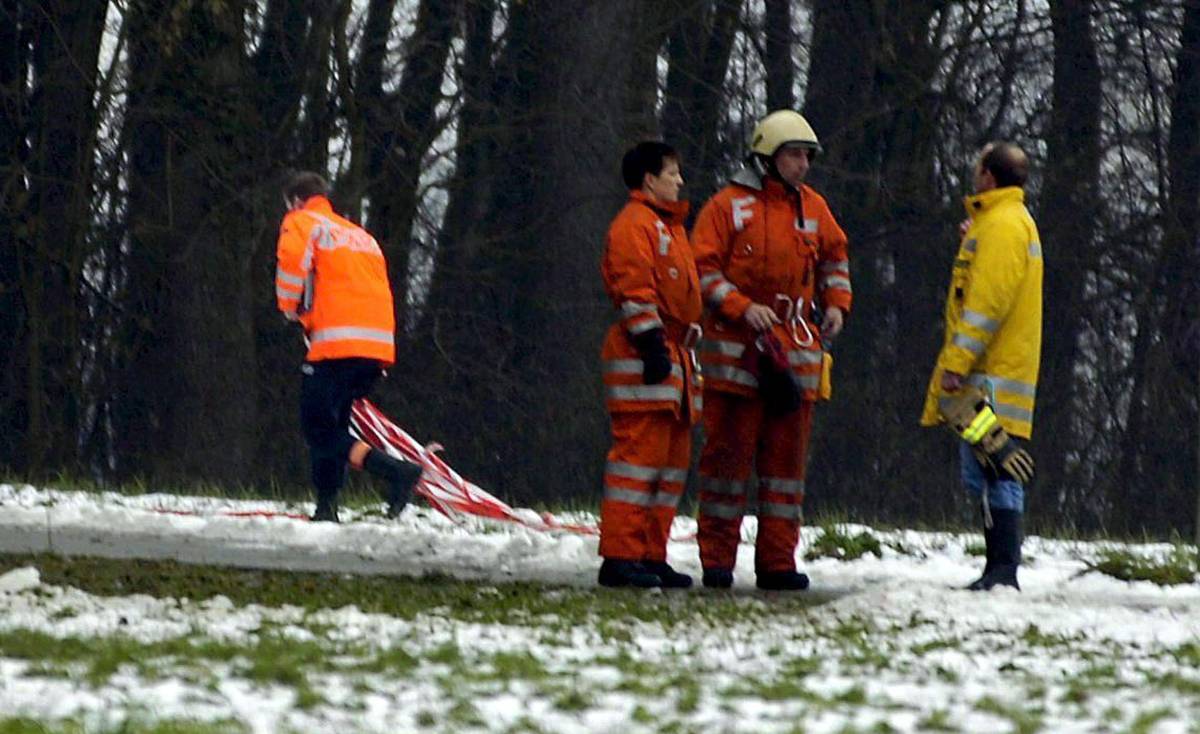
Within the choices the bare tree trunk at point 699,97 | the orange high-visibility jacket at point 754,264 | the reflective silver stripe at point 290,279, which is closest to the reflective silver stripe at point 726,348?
the orange high-visibility jacket at point 754,264

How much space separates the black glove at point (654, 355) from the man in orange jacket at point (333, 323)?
3.23 metres

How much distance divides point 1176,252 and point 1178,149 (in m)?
1.03

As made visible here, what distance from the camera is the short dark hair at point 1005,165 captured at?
10219mm

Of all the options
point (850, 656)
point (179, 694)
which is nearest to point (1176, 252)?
point (850, 656)

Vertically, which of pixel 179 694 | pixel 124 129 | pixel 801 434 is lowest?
pixel 179 694

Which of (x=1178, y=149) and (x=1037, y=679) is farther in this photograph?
(x=1178, y=149)

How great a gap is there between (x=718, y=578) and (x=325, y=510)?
3.29 metres

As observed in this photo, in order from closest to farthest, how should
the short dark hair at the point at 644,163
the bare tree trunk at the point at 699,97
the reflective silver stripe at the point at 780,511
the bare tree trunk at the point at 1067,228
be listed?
the short dark hair at the point at 644,163 < the reflective silver stripe at the point at 780,511 < the bare tree trunk at the point at 699,97 < the bare tree trunk at the point at 1067,228

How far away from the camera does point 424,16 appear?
72.2 feet

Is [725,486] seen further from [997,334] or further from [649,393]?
[997,334]

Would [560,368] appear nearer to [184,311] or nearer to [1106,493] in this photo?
[184,311]

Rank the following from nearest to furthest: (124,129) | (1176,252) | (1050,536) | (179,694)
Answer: (179,694), (1050,536), (124,129), (1176,252)

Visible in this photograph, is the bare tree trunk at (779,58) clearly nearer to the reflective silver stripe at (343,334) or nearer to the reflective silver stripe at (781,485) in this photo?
the reflective silver stripe at (343,334)

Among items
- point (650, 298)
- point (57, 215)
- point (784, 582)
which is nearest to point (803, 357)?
point (650, 298)
